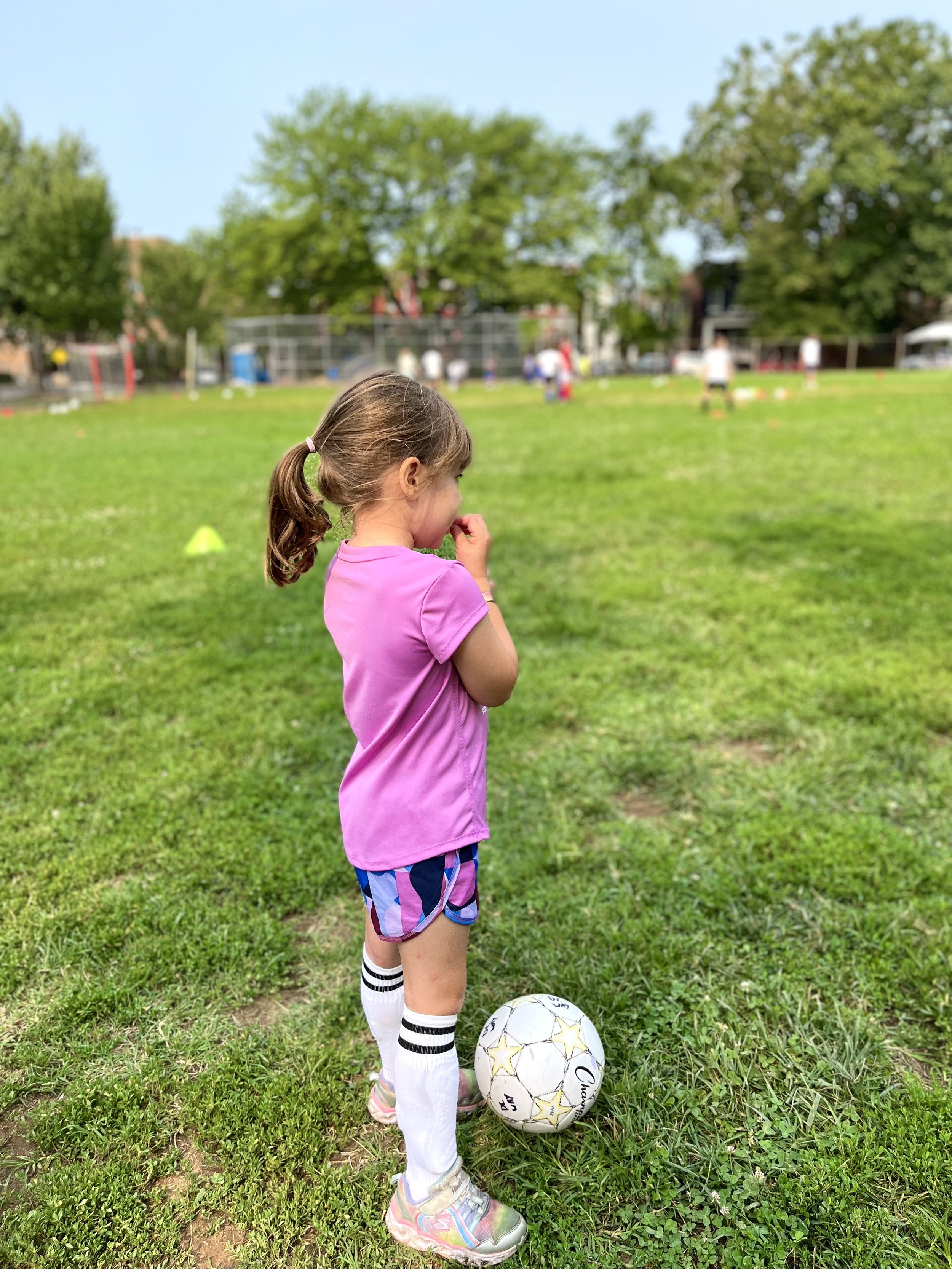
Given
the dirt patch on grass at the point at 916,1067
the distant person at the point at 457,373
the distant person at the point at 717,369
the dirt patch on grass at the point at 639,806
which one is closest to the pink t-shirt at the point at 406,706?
the dirt patch on grass at the point at 916,1067

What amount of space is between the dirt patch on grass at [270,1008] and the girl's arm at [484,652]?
4.56ft

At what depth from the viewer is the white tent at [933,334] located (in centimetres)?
5222

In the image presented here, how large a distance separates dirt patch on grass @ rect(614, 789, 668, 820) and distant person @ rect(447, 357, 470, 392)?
109ft

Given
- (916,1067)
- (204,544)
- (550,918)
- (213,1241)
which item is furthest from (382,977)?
(204,544)

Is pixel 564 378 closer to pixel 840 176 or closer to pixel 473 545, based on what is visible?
pixel 473 545

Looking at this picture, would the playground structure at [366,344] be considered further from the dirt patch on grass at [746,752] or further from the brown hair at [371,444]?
the brown hair at [371,444]

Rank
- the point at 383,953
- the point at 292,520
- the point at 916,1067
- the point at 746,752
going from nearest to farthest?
the point at 292,520
the point at 383,953
the point at 916,1067
the point at 746,752

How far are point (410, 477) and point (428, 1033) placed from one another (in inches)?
46.2

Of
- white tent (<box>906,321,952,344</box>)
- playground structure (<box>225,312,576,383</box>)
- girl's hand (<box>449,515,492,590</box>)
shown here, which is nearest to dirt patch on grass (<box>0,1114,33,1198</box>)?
girl's hand (<box>449,515,492,590</box>)

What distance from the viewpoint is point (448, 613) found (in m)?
1.71

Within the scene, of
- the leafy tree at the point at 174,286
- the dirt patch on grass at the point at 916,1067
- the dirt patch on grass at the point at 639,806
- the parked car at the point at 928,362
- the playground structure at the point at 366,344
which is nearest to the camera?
the dirt patch on grass at the point at 916,1067

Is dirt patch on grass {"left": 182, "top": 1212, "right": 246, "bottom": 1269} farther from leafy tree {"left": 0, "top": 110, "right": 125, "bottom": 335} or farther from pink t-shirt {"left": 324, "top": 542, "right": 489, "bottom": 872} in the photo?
leafy tree {"left": 0, "top": 110, "right": 125, "bottom": 335}

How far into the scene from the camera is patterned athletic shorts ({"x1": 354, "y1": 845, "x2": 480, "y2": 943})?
1.85 m

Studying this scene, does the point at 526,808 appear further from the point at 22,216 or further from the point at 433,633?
the point at 22,216
